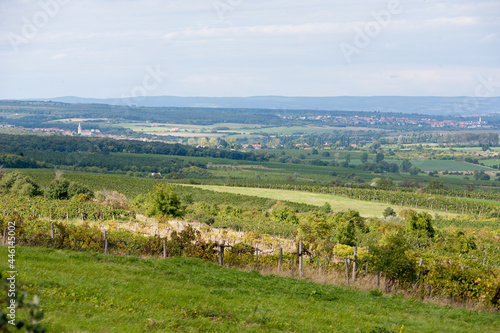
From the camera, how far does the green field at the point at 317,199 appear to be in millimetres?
72938

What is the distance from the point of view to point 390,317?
11023 mm

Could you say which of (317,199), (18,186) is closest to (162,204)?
→ (18,186)

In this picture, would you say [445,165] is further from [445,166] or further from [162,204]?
[162,204]

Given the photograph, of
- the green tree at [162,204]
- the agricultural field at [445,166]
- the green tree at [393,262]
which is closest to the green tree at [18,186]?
the green tree at [162,204]

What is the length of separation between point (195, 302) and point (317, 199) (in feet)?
236

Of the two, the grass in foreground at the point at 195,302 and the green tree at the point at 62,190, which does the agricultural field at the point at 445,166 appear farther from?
the grass in foreground at the point at 195,302

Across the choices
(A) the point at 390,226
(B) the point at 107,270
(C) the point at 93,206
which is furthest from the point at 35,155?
(B) the point at 107,270

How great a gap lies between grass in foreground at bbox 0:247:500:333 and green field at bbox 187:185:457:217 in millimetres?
57379

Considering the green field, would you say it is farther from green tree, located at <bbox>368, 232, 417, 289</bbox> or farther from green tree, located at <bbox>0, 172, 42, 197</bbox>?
green tree, located at <bbox>368, 232, 417, 289</bbox>

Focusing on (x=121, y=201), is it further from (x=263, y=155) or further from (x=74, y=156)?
(x=263, y=155)

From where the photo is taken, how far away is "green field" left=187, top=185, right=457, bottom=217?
72.9 metres

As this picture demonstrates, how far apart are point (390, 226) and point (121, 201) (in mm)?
29094

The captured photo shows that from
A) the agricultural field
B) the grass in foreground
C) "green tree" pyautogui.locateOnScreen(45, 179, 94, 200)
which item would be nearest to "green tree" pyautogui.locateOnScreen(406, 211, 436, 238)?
the grass in foreground

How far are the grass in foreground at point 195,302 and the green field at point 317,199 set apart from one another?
188 feet
